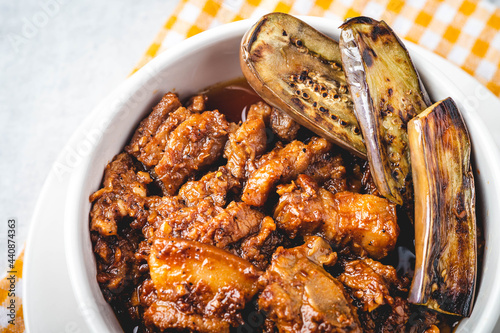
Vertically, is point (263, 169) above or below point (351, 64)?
below

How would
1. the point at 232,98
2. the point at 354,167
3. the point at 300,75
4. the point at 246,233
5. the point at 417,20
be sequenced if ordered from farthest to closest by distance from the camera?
1. the point at 417,20
2. the point at 232,98
3. the point at 354,167
4. the point at 300,75
5. the point at 246,233

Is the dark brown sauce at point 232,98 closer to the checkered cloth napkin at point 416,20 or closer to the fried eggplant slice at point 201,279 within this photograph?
the checkered cloth napkin at point 416,20

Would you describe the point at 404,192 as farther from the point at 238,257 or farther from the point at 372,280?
the point at 238,257

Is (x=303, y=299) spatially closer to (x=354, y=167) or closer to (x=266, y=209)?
(x=266, y=209)

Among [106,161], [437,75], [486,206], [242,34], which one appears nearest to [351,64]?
[437,75]

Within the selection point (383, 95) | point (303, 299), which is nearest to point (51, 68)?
point (383, 95)

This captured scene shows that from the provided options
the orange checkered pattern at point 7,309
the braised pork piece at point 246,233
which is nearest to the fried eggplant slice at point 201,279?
the braised pork piece at point 246,233

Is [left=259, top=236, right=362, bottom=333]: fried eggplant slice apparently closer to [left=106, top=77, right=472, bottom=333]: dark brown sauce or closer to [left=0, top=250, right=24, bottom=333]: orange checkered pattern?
[left=106, top=77, right=472, bottom=333]: dark brown sauce

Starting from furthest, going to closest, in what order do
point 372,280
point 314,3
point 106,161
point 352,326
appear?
point 314,3 < point 106,161 < point 372,280 < point 352,326
